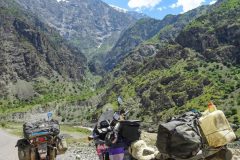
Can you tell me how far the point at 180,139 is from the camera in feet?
23.7

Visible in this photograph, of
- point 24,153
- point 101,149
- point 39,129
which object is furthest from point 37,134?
point 101,149

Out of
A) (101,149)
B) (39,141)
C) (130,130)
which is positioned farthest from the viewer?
(39,141)

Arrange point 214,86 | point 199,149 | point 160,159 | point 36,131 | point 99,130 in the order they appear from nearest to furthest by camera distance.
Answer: point 199,149 → point 160,159 → point 99,130 → point 36,131 → point 214,86

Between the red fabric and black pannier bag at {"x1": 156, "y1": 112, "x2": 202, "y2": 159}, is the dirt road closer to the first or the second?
the red fabric

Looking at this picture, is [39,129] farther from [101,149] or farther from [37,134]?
[101,149]

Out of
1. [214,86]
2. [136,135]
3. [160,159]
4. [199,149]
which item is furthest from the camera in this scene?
[214,86]

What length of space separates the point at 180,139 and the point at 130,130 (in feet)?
7.09

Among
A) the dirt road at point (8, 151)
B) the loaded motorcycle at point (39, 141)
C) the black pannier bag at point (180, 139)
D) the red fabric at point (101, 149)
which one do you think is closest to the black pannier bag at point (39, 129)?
the loaded motorcycle at point (39, 141)

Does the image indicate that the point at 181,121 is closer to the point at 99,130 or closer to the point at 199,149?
the point at 199,149

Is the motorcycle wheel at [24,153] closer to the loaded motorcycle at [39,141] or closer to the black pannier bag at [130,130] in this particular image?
the loaded motorcycle at [39,141]

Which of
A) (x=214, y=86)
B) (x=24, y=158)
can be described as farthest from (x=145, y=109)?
(x=24, y=158)

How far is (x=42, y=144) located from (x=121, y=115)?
360 centimetres

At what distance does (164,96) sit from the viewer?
197125mm

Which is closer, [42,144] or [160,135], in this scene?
[160,135]
